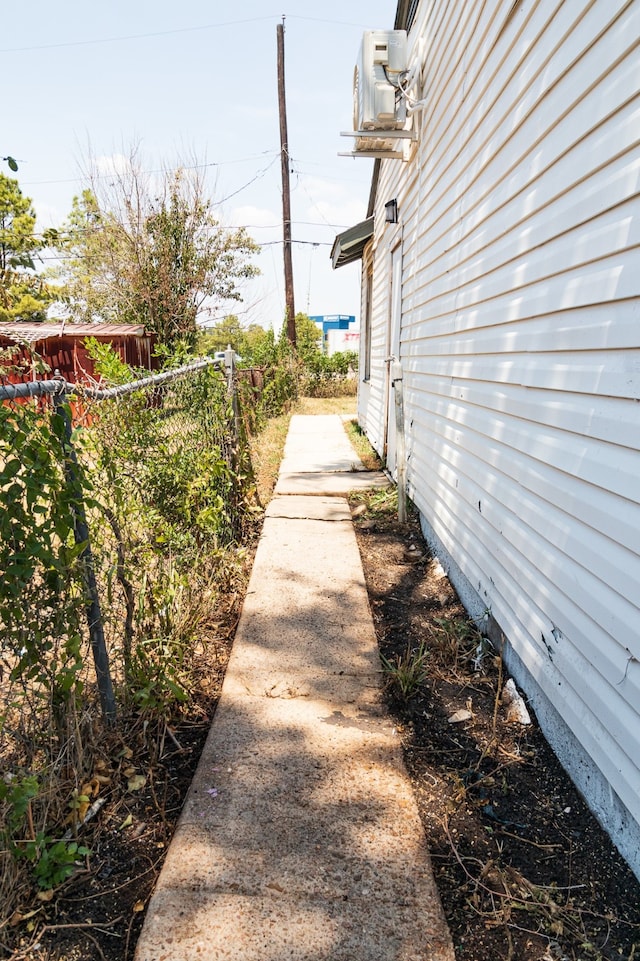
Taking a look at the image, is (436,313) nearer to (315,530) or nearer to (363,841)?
(315,530)

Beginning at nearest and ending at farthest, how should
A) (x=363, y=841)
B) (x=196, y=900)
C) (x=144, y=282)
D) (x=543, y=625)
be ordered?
(x=196, y=900), (x=363, y=841), (x=543, y=625), (x=144, y=282)

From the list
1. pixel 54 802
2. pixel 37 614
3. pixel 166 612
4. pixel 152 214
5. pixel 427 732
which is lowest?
pixel 427 732

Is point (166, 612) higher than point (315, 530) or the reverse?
higher

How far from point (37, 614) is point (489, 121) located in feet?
9.75

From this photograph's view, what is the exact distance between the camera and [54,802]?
173 cm

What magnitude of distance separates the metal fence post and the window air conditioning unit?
397 centimetres

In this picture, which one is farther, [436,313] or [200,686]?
[436,313]

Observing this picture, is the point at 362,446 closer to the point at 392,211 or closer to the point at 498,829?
the point at 392,211

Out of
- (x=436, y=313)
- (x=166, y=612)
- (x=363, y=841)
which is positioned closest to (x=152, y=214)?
(x=436, y=313)

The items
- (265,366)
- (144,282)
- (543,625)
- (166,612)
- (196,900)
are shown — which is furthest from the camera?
(144,282)

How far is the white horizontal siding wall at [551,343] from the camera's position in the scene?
5.26 ft

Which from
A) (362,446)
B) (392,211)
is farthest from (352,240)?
(362,446)

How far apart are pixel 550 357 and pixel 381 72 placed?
12.1 ft

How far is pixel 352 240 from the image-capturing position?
7887 mm
